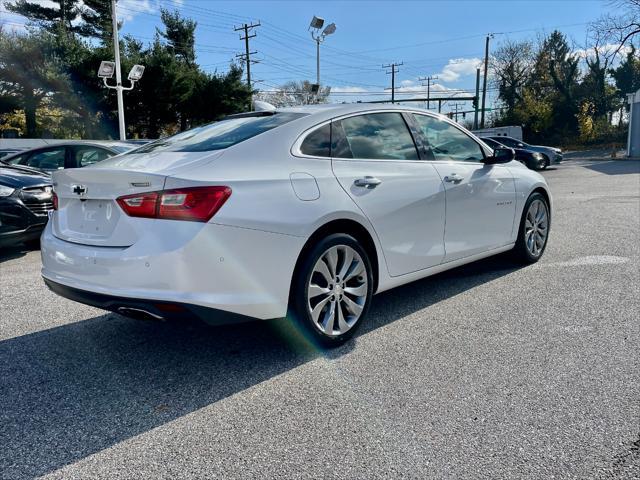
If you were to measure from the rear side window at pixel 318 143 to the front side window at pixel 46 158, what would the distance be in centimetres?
666

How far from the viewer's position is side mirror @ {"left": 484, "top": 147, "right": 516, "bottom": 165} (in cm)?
475

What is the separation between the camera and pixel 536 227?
5578mm

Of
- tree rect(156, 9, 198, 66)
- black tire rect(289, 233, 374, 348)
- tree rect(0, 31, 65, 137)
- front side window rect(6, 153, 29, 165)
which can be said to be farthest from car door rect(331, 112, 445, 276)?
tree rect(156, 9, 198, 66)

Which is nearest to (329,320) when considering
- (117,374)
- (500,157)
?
(117,374)

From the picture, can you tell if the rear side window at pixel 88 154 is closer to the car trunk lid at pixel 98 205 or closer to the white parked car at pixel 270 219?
the white parked car at pixel 270 219

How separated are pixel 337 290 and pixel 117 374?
1.46 metres

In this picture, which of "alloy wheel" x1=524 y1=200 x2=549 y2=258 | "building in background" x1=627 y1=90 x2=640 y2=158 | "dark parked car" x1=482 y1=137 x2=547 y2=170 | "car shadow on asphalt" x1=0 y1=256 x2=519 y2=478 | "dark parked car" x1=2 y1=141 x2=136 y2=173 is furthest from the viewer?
"building in background" x1=627 y1=90 x2=640 y2=158

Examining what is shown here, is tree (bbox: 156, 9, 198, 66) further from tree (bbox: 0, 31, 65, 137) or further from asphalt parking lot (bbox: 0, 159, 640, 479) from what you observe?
asphalt parking lot (bbox: 0, 159, 640, 479)

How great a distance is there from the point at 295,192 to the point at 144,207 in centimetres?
87

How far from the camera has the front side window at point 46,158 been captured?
8594 millimetres

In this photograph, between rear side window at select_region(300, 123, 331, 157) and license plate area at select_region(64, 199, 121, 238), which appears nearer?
license plate area at select_region(64, 199, 121, 238)

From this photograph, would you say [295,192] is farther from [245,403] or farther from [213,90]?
[213,90]

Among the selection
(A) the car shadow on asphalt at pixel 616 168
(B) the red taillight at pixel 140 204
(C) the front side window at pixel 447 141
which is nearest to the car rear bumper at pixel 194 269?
(B) the red taillight at pixel 140 204

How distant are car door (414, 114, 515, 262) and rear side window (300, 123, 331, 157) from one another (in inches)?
41.8
